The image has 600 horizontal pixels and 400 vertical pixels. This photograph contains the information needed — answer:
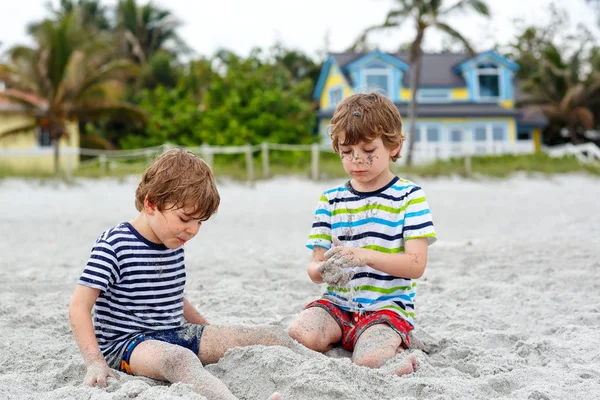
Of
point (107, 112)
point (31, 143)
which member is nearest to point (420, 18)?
Result: point (107, 112)

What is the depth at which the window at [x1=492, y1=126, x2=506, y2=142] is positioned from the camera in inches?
954

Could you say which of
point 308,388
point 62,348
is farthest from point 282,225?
point 308,388

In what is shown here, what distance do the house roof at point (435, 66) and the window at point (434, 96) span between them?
12.7 inches

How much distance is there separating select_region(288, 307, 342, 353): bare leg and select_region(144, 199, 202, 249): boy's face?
24.9 inches

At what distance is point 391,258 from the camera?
248 cm

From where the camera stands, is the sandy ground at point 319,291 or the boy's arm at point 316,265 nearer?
the sandy ground at point 319,291

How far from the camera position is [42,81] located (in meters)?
16.7

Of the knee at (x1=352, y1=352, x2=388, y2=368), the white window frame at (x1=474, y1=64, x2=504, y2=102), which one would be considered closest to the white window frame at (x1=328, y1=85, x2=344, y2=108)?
the white window frame at (x1=474, y1=64, x2=504, y2=102)

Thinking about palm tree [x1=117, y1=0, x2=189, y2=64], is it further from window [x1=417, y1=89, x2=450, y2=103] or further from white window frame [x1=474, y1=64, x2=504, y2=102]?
white window frame [x1=474, y1=64, x2=504, y2=102]

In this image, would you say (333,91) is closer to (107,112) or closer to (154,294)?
(107,112)

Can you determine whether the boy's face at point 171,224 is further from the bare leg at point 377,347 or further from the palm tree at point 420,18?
the palm tree at point 420,18

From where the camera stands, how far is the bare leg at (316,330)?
2.58 metres

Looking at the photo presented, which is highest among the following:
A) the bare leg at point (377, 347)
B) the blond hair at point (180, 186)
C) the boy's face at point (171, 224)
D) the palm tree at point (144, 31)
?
the palm tree at point (144, 31)

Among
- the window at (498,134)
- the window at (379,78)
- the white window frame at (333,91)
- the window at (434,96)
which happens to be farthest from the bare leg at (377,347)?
the window at (498,134)
